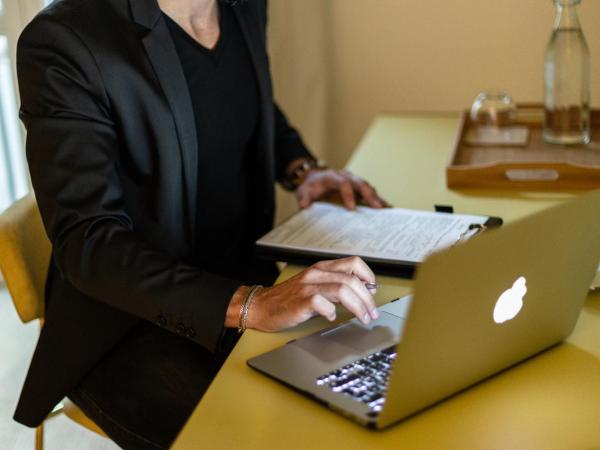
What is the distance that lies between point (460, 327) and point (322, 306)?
25 centimetres

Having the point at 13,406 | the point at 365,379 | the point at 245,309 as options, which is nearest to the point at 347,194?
the point at 245,309

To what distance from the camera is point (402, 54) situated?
2840 mm

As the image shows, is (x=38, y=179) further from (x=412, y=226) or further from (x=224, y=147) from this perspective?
(x=412, y=226)

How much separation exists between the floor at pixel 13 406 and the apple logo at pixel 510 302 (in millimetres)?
1443

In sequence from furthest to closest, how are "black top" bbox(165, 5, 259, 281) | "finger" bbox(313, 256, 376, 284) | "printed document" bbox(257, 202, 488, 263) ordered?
"black top" bbox(165, 5, 259, 281), "printed document" bbox(257, 202, 488, 263), "finger" bbox(313, 256, 376, 284)

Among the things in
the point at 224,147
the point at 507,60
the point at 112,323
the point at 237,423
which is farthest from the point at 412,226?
the point at 507,60

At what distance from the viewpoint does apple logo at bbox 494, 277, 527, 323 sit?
35.6 inches

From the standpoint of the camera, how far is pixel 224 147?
164 cm

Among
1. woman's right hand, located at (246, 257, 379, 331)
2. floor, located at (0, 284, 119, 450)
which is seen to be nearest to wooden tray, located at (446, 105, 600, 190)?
woman's right hand, located at (246, 257, 379, 331)

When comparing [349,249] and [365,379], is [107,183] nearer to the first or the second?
[349,249]

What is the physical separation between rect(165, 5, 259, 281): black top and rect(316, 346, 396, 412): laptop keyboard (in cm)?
69

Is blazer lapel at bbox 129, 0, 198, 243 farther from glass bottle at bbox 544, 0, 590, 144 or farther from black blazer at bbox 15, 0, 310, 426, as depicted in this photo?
glass bottle at bbox 544, 0, 590, 144

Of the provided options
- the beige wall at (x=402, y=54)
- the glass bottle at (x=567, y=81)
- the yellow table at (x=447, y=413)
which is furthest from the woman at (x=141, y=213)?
the beige wall at (x=402, y=54)

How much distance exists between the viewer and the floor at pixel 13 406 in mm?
2170
